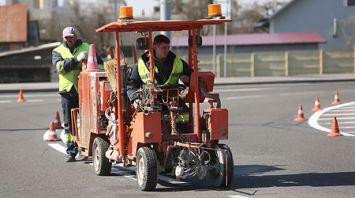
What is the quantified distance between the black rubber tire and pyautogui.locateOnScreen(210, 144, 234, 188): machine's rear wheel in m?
1.87

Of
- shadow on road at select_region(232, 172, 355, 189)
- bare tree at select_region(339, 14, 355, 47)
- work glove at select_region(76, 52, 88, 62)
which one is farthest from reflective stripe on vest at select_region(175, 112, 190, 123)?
bare tree at select_region(339, 14, 355, 47)

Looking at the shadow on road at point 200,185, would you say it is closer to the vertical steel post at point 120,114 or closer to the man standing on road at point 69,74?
the vertical steel post at point 120,114

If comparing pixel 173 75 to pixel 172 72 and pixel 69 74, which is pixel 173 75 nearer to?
pixel 172 72

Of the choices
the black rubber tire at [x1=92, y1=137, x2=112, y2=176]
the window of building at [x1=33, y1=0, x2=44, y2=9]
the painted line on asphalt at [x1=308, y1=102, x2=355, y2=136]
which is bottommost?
the painted line on asphalt at [x1=308, y1=102, x2=355, y2=136]

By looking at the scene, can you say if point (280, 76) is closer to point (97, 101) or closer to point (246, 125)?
point (246, 125)

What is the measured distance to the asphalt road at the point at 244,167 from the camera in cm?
952

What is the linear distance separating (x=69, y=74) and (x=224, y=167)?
406cm

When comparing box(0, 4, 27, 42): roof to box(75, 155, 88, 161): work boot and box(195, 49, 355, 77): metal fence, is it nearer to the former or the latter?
box(195, 49, 355, 77): metal fence

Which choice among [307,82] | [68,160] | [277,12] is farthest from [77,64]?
[277,12]

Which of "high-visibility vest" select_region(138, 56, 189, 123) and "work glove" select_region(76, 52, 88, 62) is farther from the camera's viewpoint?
"work glove" select_region(76, 52, 88, 62)

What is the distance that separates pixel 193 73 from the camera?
993cm

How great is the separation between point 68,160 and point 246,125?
7.32 metres

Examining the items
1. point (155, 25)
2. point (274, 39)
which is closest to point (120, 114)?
point (155, 25)

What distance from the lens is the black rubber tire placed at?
10953mm
